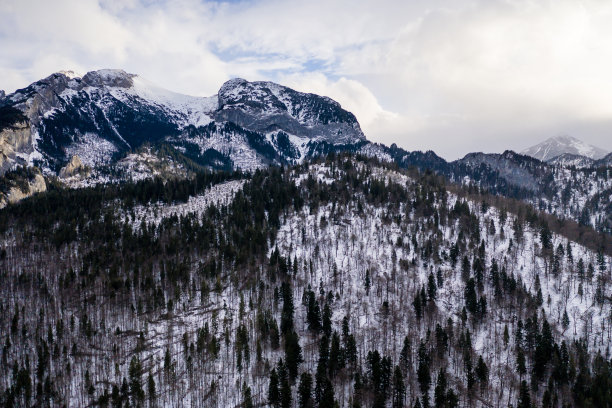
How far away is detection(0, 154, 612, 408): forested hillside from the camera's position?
131000mm

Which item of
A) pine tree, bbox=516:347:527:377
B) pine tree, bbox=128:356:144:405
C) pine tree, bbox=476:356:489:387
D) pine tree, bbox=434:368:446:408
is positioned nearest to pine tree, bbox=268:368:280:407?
pine tree, bbox=128:356:144:405

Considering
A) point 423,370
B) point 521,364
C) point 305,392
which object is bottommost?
point 305,392

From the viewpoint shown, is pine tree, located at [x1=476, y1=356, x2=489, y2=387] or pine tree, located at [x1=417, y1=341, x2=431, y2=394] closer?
pine tree, located at [x1=417, y1=341, x2=431, y2=394]

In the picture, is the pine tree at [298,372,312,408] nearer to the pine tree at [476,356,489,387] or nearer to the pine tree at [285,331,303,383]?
the pine tree at [285,331,303,383]

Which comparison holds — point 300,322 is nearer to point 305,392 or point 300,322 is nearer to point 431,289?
point 305,392

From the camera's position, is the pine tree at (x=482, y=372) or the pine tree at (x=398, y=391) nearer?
the pine tree at (x=398, y=391)

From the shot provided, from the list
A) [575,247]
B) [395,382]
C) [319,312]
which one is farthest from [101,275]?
[575,247]

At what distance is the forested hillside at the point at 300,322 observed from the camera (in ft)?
430

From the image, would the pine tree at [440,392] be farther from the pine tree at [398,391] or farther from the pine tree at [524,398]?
the pine tree at [524,398]

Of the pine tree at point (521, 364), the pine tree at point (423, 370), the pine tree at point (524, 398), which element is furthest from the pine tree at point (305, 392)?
the pine tree at point (521, 364)

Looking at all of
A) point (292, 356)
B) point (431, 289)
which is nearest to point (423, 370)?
point (292, 356)

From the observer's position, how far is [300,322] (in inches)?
6265

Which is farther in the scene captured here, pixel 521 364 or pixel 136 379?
pixel 521 364

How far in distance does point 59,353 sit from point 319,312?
87.3 meters
